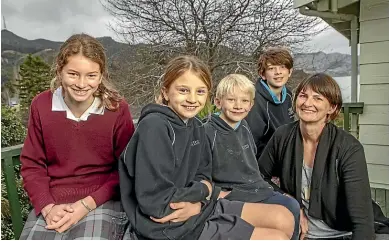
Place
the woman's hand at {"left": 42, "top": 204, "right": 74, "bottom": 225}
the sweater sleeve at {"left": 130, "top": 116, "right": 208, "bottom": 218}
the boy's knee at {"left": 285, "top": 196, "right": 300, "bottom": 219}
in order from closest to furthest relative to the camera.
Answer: the sweater sleeve at {"left": 130, "top": 116, "right": 208, "bottom": 218}, the woman's hand at {"left": 42, "top": 204, "right": 74, "bottom": 225}, the boy's knee at {"left": 285, "top": 196, "right": 300, "bottom": 219}

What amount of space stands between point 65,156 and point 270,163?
3.44 feet

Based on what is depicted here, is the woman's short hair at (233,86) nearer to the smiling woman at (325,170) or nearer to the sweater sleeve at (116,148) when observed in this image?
the smiling woman at (325,170)

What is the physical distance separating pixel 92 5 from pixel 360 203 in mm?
5465

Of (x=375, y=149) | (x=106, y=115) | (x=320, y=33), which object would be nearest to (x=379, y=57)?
(x=375, y=149)

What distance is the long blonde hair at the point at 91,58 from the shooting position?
1.69 meters

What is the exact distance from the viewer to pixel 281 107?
2471 millimetres

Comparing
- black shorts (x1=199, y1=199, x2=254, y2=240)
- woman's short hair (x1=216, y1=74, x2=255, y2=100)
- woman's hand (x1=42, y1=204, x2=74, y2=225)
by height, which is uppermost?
woman's short hair (x1=216, y1=74, x2=255, y2=100)

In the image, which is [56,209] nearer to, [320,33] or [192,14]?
[192,14]

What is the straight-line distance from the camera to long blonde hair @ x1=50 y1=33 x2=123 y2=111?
1.69 m

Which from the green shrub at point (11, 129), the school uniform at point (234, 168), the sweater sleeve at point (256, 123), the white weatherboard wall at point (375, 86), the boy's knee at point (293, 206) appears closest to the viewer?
the boy's knee at point (293, 206)

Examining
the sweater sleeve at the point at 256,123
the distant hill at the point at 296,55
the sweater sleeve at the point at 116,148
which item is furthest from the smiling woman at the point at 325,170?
the distant hill at the point at 296,55

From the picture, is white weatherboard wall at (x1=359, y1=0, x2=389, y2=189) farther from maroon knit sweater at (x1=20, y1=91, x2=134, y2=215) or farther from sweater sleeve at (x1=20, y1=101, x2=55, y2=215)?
sweater sleeve at (x1=20, y1=101, x2=55, y2=215)

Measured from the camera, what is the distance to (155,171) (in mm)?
1485

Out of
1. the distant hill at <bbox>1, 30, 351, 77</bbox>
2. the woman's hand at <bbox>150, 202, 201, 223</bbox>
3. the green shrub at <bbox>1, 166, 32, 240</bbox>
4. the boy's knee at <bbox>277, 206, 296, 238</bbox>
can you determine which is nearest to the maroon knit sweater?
the woman's hand at <bbox>150, 202, 201, 223</bbox>
